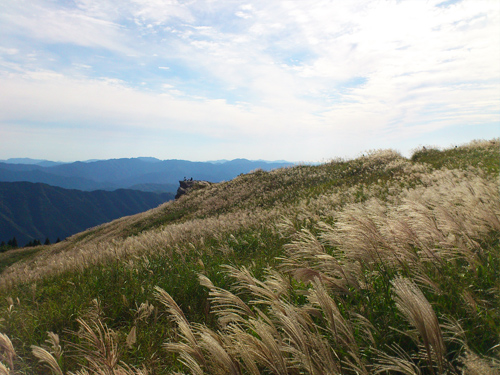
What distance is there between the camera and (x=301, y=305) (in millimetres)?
2766

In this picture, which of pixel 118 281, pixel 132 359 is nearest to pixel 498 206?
pixel 132 359

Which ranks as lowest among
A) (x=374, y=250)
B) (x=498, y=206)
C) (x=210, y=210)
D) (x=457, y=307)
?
(x=210, y=210)

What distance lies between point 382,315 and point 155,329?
281 cm

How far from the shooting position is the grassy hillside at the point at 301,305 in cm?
167

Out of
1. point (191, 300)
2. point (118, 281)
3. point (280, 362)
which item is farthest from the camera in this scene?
point (118, 281)

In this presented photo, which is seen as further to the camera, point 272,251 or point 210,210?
point 210,210

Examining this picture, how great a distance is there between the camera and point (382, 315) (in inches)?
88.9

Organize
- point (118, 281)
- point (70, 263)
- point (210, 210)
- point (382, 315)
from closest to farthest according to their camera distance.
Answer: point (382, 315), point (118, 281), point (70, 263), point (210, 210)

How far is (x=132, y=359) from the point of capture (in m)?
2.99

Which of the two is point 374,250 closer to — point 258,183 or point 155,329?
point 155,329

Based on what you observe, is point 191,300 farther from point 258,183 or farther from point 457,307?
point 258,183

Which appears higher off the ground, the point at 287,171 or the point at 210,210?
the point at 287,171

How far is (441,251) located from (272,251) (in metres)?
3.79

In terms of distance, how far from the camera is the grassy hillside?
65.9 inches
